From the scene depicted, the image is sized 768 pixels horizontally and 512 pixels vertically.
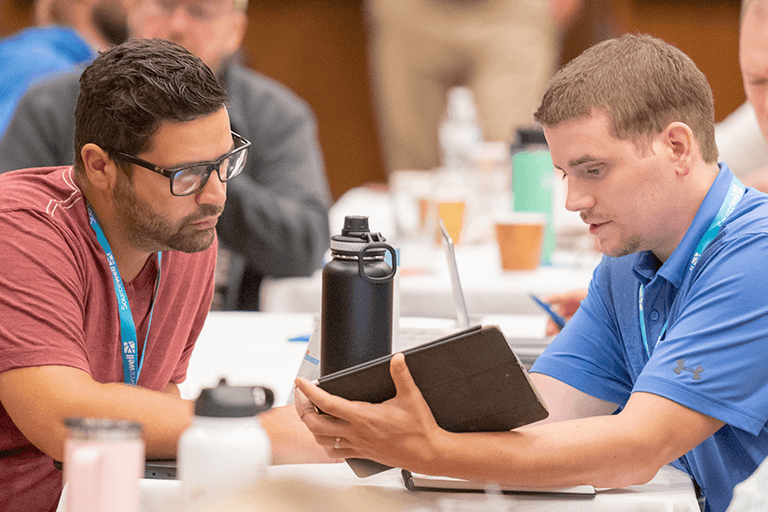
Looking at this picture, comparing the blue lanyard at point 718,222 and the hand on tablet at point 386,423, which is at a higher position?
the blue lanyard at point 718,222

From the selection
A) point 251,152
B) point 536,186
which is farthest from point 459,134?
point 251,152

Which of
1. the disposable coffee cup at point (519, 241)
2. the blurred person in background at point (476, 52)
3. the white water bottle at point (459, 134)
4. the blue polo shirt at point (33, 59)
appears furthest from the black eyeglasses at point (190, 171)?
the blurred person in background at point (476, 52)

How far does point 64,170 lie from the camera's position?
1298mm

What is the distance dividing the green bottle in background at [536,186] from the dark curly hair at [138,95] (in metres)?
1.35

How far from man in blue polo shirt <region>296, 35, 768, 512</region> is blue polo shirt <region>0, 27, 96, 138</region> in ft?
7.28

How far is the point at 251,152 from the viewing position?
2578 millimetres

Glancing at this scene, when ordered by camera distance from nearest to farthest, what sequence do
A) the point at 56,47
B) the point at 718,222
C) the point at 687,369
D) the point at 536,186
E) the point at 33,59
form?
the point at 687,369 < the point at 718,222 < the point at 536,186 < the point at 33,59 < the point at 56,47

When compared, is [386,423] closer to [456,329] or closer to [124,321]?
[124,321]

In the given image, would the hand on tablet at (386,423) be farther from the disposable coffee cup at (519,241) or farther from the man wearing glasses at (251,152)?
the man wearing glasses at (251,152)

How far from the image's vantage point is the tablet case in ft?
2.78

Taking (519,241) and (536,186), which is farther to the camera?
(536,186)

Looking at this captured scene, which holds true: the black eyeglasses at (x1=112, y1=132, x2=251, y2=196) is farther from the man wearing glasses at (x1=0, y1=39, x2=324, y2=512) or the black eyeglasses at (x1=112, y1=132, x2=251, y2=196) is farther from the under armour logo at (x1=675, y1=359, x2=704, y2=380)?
the under armour logo at (x1=675, y1=359, x2=704, y2=380)

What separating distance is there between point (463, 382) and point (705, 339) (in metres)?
0.33

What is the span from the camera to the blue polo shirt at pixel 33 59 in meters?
2.86
